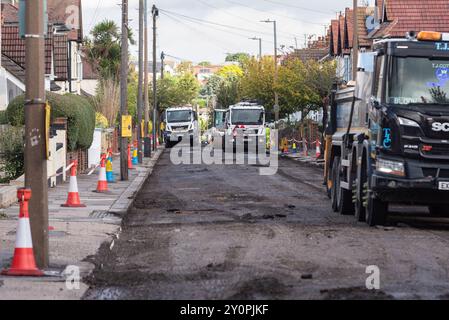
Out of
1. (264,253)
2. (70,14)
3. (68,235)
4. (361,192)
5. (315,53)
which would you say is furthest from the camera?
(315,53)

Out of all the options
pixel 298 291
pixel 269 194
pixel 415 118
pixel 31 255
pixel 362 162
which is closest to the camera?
pixel 298 291

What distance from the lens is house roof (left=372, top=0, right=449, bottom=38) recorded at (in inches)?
1971

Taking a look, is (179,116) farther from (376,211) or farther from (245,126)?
(376,211)

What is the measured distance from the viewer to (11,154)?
24.7 m

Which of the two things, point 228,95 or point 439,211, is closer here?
point 439,211

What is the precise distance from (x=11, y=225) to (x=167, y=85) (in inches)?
3114

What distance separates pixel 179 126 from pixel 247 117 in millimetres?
13790

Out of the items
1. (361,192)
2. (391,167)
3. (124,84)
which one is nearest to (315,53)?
(124,84)

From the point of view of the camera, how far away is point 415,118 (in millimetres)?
14984

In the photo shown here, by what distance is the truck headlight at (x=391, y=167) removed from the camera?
1512cm

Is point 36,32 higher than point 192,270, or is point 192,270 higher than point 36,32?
point 36,32

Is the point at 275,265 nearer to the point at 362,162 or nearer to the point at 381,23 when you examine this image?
the point at 362,162

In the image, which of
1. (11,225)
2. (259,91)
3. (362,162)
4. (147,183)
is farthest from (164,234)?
(259,91)
